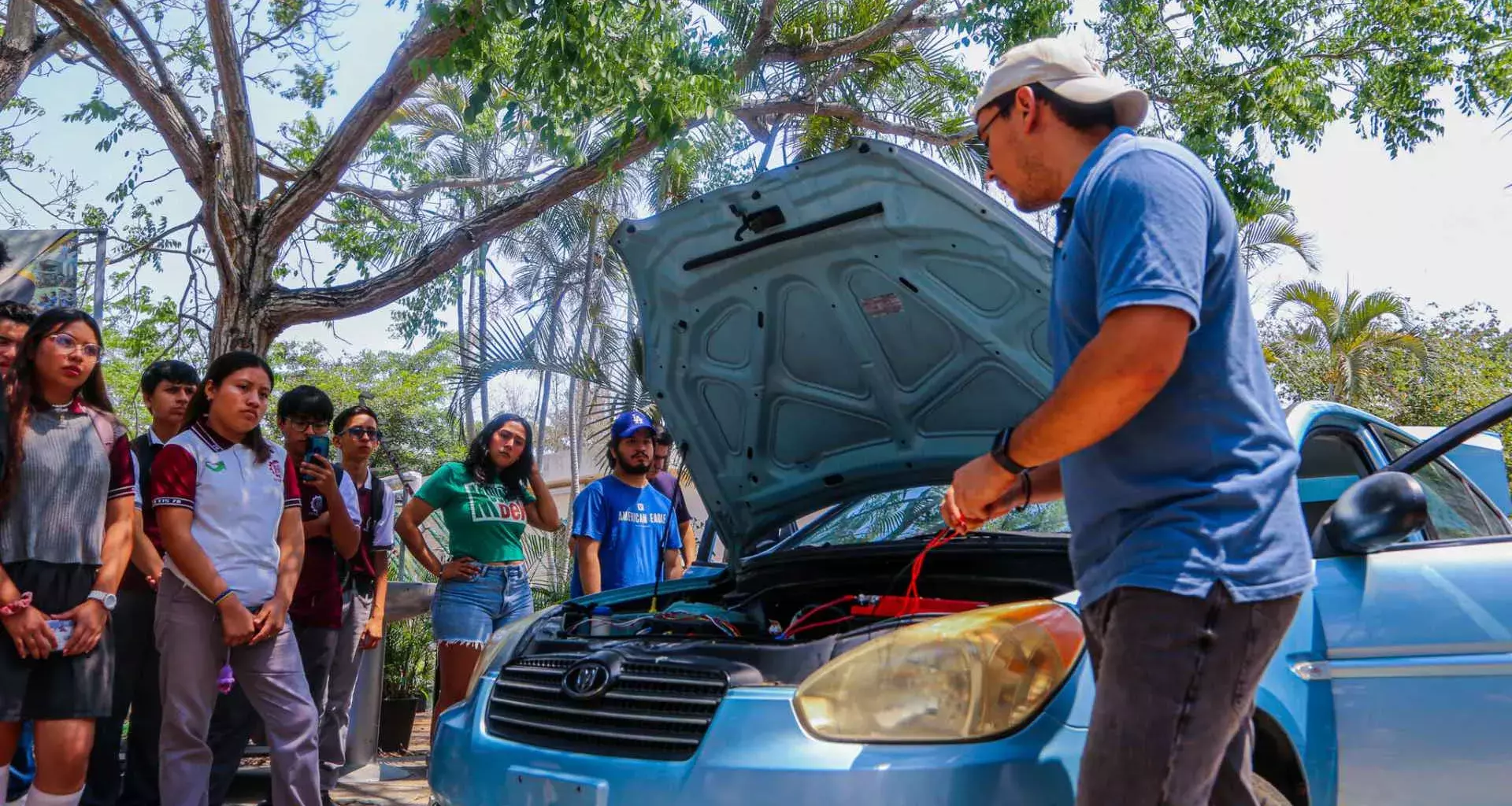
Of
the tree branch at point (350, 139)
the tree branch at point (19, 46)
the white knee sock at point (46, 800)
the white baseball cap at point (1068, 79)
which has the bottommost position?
the white knee sock at point (46, 800)

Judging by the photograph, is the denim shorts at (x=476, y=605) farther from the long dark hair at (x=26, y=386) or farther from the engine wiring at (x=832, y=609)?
the engine wiring at (x=832, y=609)

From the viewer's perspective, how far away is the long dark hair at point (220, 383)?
13.8 feet

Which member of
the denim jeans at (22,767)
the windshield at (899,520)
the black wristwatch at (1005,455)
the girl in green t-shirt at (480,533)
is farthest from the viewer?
the girl in green t-shirt at (480,533)

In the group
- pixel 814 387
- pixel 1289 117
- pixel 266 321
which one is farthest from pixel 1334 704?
pixel 1289 117

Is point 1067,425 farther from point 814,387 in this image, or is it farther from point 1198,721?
point 814,387

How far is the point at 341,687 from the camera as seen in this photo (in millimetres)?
5719

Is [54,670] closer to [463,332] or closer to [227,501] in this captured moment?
[227,501]

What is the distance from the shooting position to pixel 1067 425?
1717 millimetres

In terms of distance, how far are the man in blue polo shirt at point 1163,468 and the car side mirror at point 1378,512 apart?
0.65 meters

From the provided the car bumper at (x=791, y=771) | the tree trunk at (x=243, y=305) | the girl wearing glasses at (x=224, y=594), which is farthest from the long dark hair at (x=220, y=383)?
the tree trunk at (x=243, y=305)

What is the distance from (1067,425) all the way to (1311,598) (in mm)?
1225

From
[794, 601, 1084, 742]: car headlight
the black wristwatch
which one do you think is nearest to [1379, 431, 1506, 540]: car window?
[794, 601, 1084, 742]: car headlight

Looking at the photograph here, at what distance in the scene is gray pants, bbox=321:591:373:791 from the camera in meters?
5.63

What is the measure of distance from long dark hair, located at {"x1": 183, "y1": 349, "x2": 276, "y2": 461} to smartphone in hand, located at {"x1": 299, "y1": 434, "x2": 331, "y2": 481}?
3.08 ft
